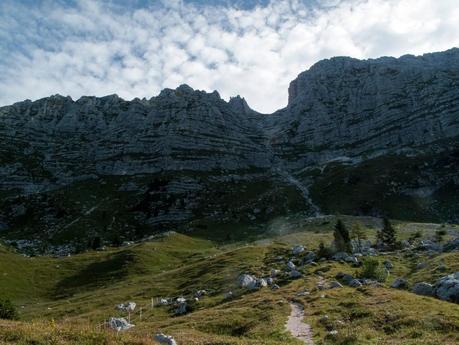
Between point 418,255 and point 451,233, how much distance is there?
36855 mm

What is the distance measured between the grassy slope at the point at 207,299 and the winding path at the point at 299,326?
2.24 ft

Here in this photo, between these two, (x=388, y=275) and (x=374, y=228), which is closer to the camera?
(x=388, y=275)

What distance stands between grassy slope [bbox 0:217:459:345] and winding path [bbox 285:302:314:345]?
68 centimetres

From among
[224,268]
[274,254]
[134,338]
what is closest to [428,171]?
[274,254]

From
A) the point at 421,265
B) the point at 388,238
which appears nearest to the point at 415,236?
the point at 388,238

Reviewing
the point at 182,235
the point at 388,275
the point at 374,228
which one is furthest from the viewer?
the point at 182,235

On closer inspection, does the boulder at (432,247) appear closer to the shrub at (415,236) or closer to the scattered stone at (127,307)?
the shrub at (415,236)

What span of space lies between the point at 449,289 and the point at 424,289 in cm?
423

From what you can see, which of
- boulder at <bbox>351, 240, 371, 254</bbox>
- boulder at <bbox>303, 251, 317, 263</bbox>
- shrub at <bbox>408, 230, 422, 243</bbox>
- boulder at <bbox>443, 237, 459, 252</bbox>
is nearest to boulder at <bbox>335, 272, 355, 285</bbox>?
boulder at <bbox>303, 251, 317, 263</bbox>

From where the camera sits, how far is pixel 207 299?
65.4 meters

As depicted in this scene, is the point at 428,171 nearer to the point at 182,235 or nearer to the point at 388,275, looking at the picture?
the point at 182,235

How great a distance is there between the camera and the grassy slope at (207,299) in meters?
28.3

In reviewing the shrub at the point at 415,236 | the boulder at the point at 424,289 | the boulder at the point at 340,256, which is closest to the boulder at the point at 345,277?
the boulder at the point at 424,289

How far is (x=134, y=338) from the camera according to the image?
67.7ft
